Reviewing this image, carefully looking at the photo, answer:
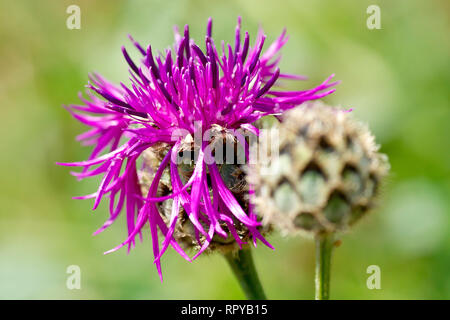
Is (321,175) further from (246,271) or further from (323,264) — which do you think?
(246,271)

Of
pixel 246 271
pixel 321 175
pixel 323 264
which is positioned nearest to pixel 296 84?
pixel 246 271

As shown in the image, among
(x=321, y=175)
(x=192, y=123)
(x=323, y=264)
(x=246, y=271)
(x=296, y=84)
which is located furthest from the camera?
(x=296, y=84)

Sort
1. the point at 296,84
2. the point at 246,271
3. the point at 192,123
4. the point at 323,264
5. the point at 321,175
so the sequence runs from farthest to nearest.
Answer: the point at 296,84 < the point at 246,271 < the point at 192,123 < the point at 323,264 < the point at 321,175

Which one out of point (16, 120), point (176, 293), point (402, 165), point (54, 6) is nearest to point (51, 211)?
point (16, 120)

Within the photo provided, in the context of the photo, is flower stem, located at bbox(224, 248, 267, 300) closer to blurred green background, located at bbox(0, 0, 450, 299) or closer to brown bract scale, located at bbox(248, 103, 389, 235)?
brown bract scale, located at bbox(248, 103, 389, 235)

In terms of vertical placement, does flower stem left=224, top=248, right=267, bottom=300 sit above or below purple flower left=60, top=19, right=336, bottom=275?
below

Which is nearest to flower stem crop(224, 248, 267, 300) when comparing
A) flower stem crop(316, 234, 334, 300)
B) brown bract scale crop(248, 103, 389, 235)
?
flower stem crop(316, 234, 334, 300)
